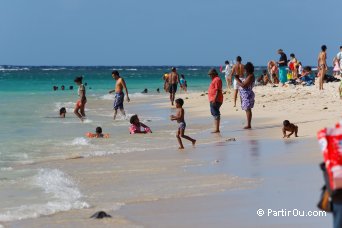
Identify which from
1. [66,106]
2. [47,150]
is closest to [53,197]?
[47,150]

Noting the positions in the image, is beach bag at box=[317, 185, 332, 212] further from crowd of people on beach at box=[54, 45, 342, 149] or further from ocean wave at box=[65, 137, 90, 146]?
ocean wave at box=[65, 137, 90, 146]

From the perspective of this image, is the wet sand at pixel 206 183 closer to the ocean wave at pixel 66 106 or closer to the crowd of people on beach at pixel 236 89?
the crowd of people on beach at pixel 236 89

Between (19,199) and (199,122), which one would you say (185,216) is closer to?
(19,199)

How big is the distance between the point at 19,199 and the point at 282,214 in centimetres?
314

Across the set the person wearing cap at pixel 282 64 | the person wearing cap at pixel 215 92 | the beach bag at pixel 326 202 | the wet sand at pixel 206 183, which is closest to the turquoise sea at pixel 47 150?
the wet sand at pixel 206 183

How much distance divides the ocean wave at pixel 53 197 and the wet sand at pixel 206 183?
5.6 inches

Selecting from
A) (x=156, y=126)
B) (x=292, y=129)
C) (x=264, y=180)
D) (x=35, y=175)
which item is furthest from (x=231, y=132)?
(x=264, y=180)

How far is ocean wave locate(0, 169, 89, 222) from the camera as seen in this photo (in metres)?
6.95

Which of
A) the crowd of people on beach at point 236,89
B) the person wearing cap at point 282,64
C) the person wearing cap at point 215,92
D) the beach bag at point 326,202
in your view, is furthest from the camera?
the person wearing cap at point 282,64

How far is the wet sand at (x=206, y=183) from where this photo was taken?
635cm

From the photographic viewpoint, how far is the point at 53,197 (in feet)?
25.7

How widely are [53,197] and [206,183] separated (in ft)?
5.59

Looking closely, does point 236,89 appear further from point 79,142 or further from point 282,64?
point 79,142

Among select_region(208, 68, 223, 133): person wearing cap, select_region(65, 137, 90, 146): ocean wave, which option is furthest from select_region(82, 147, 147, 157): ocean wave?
select_region(208, 68, 223, 133): person wearing cap
